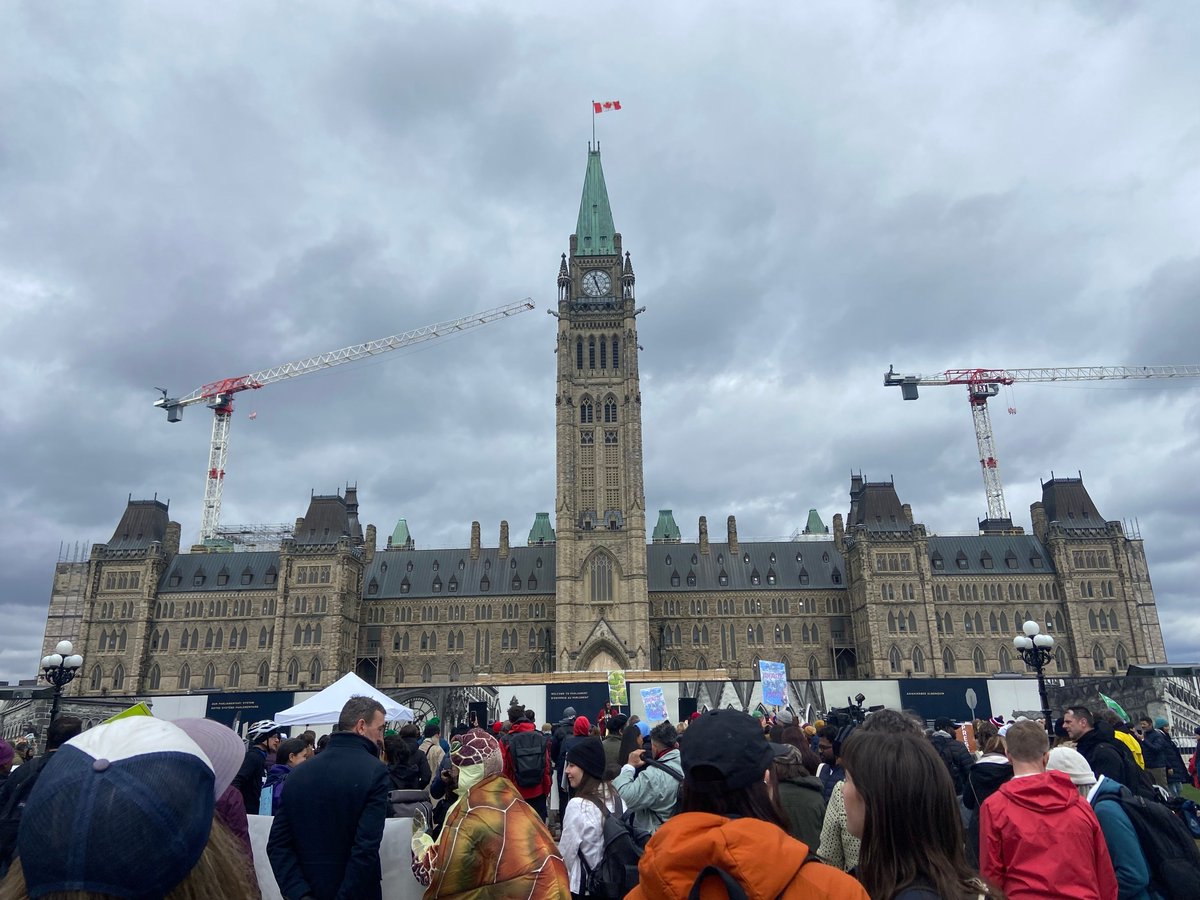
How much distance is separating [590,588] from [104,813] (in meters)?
74.2

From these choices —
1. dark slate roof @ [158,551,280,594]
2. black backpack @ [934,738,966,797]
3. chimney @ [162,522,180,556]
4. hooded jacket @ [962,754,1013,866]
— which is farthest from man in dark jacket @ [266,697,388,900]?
chimney @ [162,522,180,556]

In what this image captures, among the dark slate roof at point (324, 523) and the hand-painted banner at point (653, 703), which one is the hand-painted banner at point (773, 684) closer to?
the hand-painted banner at point (653, 703)

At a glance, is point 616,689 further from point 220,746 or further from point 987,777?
point 220,746

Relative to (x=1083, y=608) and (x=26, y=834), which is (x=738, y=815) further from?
(x=1083, y=608)

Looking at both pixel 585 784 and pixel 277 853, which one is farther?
pixel 585 784

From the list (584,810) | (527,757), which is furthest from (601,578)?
(584,810)

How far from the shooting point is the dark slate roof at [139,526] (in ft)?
268

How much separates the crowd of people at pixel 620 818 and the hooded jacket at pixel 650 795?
21 mm

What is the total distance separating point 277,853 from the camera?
5.77 meters

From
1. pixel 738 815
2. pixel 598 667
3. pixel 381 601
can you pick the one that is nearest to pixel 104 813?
pixel 738 815

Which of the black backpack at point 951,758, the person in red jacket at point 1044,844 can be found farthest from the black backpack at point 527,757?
the person in red jacket at point 1044,844

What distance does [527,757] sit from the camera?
8945 millimetres

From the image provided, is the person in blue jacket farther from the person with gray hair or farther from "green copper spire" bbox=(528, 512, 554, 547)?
"green copper spire" bbox=(528, 512, 554, 547)

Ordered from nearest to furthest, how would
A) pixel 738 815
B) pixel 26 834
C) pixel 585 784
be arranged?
pixel 26 834, pixel 738 815, pixel 585 784
